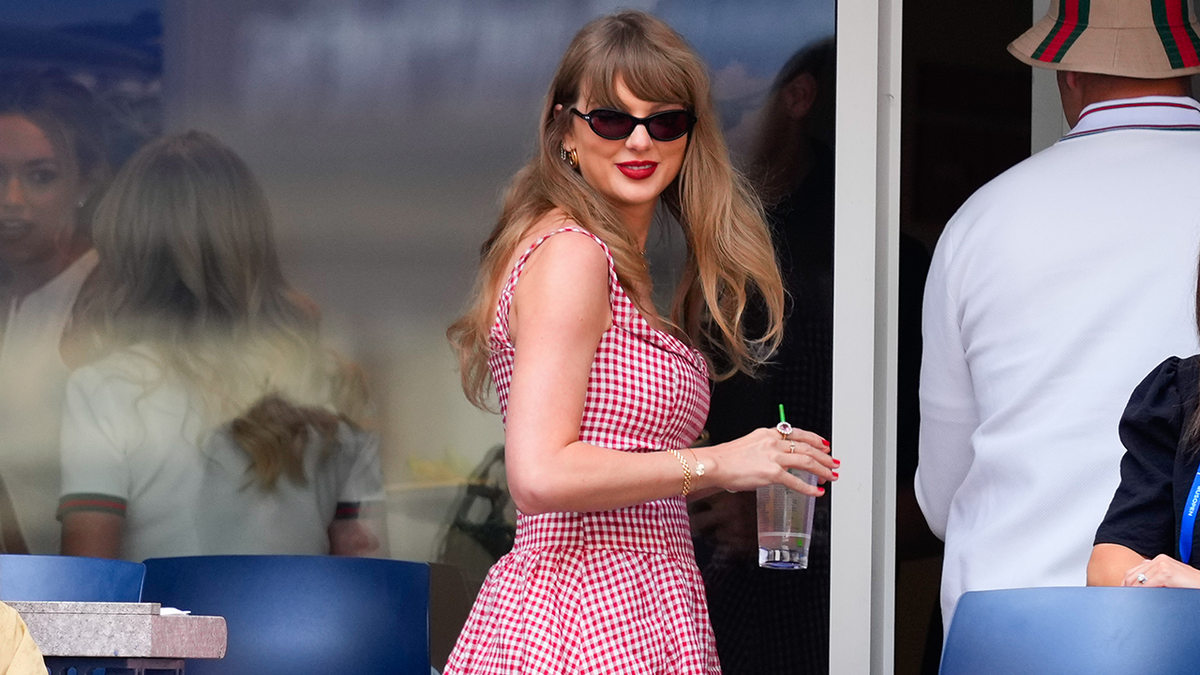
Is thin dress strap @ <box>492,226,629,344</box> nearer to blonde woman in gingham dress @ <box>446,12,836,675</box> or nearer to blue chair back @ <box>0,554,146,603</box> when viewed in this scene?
blonde woman in gingham dress @ <box>446,12,836,675</box>

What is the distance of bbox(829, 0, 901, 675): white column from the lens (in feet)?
12.0

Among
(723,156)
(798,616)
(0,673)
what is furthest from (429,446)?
(0,673)

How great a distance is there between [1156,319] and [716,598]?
65.7 inches

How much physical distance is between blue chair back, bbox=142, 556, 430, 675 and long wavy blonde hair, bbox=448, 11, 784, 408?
1.99 feet

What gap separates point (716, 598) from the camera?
3.78 metres

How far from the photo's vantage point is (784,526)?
2.38m

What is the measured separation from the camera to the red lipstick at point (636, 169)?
→ 2.35 meters

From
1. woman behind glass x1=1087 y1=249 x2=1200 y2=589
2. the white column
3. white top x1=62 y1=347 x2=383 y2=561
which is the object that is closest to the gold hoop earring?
woman behind glass x1=1087 y1=249 x2=1200 y2=589

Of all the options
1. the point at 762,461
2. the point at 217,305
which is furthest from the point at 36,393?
the point at 762,461

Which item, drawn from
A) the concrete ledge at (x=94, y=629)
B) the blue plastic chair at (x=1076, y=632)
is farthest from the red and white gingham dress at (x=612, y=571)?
the concrete ledge at (x=94, y=629)

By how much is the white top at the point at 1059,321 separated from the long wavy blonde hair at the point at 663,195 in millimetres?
374

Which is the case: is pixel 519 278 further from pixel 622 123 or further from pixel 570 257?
pixel 622 123

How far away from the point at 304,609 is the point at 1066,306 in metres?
1.47

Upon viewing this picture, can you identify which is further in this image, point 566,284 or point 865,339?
point 865,339
